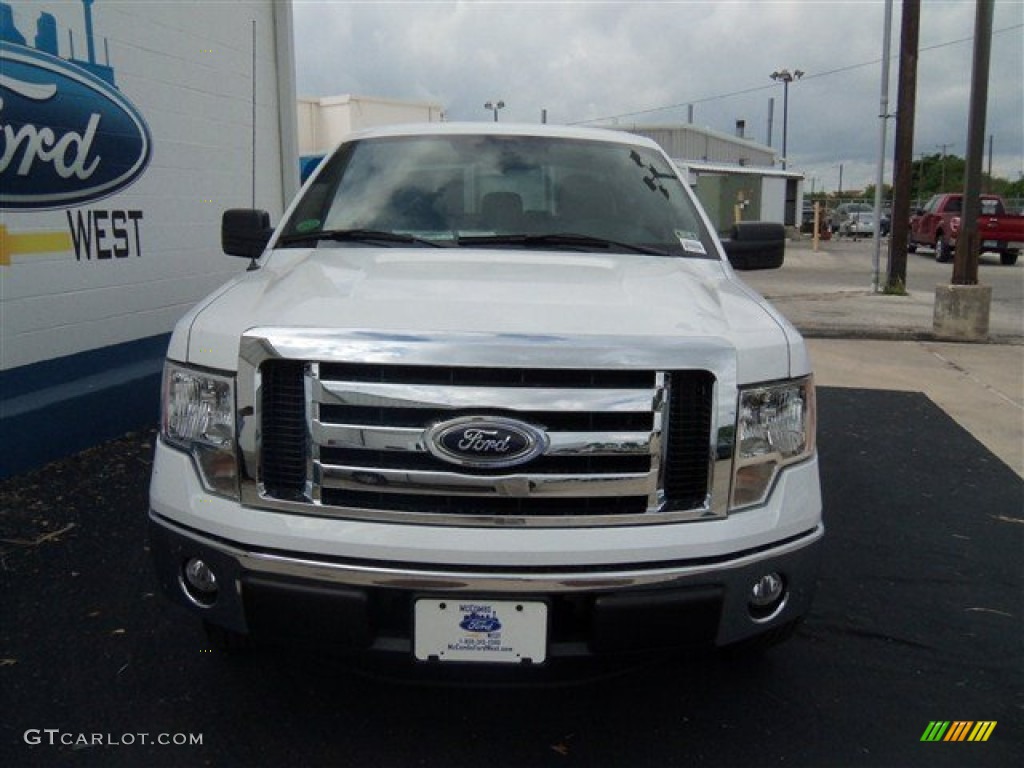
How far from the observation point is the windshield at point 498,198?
3365mm

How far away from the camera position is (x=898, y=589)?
368cm

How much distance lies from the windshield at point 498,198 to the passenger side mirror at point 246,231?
270 mm

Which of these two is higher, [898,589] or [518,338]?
[518,338]

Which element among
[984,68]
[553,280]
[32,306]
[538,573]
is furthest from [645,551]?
[984,68]

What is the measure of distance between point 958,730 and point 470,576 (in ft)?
5.41

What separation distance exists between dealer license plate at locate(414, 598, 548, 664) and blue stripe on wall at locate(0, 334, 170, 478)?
3361mm

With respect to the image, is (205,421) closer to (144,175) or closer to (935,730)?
(935,730)

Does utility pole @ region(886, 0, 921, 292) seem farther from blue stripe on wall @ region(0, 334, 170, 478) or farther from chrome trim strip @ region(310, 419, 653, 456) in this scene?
chrome trim strip @ region(310, 419, 653, 456)

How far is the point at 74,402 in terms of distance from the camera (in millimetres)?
5066

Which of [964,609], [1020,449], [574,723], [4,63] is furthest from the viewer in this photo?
[1020,449]

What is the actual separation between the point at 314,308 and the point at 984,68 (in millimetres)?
10641

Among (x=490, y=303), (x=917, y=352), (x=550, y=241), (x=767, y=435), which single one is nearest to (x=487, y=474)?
(x=490, y=303)

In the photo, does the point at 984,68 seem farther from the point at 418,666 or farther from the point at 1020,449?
the point at 418,666

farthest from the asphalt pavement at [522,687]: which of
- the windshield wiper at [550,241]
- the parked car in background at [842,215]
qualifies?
the parked car in background at [842,215]
